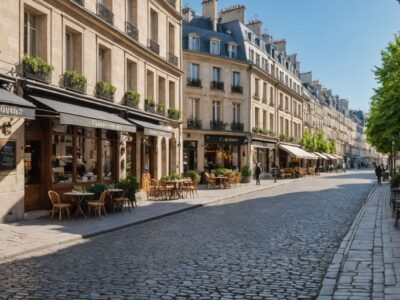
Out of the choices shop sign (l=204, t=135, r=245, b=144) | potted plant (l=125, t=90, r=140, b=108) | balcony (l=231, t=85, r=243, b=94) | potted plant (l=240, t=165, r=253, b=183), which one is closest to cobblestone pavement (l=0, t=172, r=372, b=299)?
potted plant (l=125, t=90, r=140, b=108)

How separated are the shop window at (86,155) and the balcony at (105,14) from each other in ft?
14.9

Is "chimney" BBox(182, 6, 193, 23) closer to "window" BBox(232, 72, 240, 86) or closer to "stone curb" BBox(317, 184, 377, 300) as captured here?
"window" BBox(232, 72, 240, 86)

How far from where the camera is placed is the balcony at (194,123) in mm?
36391

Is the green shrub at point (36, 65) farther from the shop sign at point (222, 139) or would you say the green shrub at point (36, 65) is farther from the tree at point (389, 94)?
the shop sign at point (222, 139)

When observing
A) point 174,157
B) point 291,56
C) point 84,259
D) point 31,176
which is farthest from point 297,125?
point 84,259

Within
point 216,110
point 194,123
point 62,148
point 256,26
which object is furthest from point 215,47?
point 62,148

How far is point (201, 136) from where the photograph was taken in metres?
37.1

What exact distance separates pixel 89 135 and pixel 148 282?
11974 millimetres

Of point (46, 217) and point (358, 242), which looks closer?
point (358, 242)

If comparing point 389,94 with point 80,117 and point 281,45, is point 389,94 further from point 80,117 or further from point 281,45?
point 281,45

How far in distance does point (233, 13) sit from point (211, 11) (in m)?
2.96

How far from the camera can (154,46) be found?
23.6m

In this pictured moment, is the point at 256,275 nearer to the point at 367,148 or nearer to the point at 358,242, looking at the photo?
the point at 358,242

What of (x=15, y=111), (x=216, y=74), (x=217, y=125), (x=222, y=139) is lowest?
(x=15, y=111)
